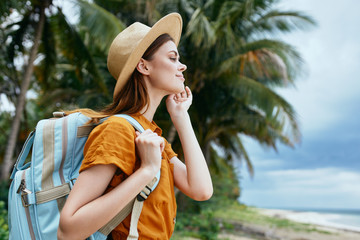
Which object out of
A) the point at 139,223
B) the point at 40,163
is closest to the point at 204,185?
the point at 139,223

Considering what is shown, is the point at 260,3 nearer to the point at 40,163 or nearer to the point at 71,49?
the point at 71,49

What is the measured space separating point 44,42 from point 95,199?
34.9ft

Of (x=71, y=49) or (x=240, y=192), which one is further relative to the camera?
(x=240, y=192)

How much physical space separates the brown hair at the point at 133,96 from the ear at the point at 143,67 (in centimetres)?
2

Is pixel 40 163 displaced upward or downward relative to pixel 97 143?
downward

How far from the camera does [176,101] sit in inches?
63.5

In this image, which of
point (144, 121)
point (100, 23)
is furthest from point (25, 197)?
point (100, 23)

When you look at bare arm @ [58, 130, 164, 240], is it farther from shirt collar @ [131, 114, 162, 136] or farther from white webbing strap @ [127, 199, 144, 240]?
shirt collar @ [131, 114, 162, 136]

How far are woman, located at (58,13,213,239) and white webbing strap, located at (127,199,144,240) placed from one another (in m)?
0.04

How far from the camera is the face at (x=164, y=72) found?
57.7 inches

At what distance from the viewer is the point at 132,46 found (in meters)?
1.46

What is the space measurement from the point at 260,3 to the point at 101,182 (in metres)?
10.0

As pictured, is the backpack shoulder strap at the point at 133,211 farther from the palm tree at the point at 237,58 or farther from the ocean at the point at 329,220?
the ocean at the point at 329,220

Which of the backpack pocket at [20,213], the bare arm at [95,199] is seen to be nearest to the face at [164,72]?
the bare arm at [95,199]
